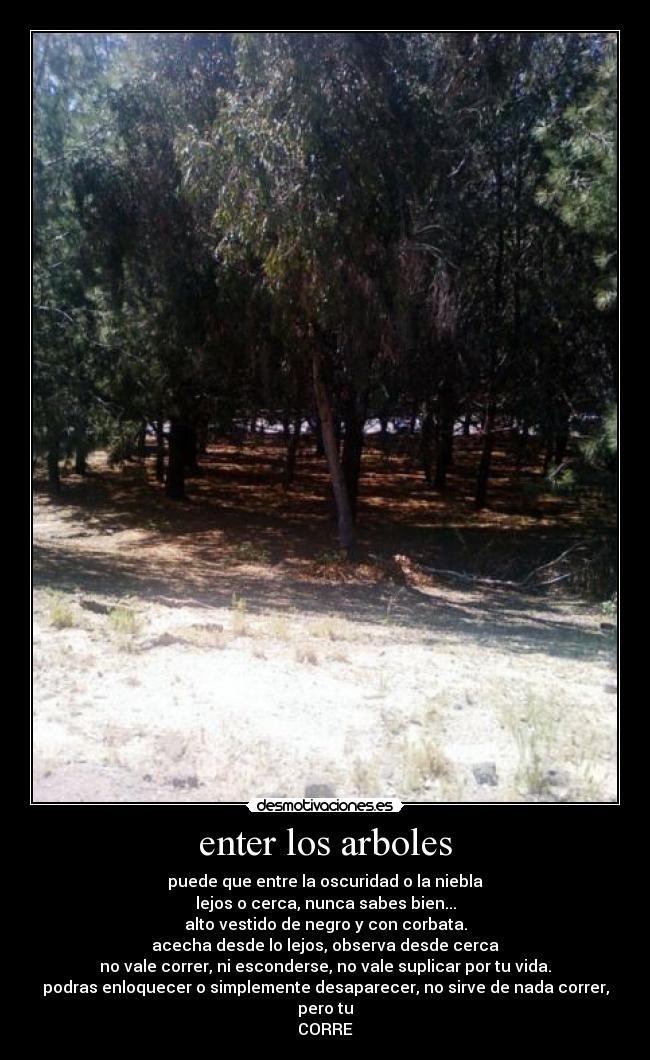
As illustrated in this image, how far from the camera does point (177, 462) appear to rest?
2044 cm

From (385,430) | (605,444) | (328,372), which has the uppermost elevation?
(328,372)

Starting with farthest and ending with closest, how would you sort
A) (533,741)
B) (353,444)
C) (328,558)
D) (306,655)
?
(353,444)
(328,558)
(306,655)
(533,741)

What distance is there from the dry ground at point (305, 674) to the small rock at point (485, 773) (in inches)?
0.4

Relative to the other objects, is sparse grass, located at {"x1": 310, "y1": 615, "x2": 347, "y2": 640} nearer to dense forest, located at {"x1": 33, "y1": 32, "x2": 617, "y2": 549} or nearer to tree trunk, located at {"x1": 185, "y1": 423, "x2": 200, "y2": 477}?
dense forest, located at {"x1": 33, "y1": 32, "x2": 617, "y2": 549}

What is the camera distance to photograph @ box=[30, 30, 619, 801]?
5.20 meters

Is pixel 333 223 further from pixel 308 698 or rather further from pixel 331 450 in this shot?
pixel 308 698

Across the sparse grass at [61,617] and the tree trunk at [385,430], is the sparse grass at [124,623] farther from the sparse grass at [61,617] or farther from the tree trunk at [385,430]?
the tree trunk at [385,430]

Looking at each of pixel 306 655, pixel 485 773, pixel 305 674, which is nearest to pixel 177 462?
pixel 306 655

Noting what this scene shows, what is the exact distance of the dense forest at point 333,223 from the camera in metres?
9.93

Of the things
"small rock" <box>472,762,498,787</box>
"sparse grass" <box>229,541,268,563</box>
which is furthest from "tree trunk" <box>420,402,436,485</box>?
"small rock" <box>472,762,498,787</box>

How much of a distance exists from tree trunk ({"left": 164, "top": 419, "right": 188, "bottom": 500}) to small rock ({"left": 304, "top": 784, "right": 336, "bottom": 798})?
53.0 ft

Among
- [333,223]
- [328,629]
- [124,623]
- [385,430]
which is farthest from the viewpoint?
[385,430]

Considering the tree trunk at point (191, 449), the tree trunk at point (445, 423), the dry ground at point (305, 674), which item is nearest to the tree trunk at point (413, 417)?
the tree trunk at point (445, 423)

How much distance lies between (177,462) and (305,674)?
1445 centimetres
